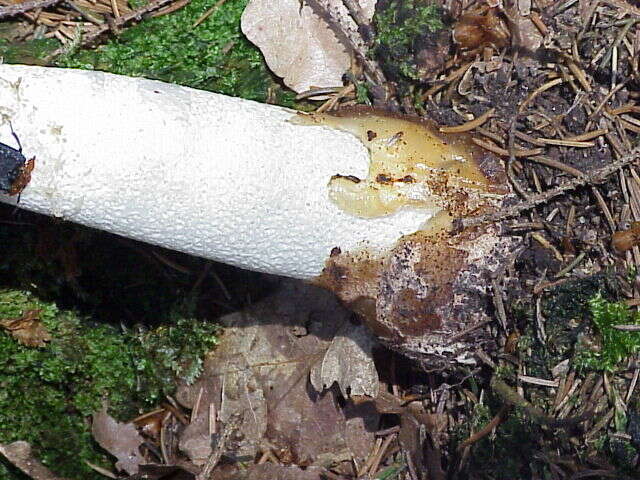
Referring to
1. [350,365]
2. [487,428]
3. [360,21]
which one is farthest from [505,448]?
[360,21]

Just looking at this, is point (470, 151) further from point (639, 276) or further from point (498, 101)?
point (639, 276)

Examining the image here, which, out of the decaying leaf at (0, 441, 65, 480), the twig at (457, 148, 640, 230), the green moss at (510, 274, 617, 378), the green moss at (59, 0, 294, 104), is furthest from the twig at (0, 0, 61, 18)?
the green moss at (510, 274, 617, 378)

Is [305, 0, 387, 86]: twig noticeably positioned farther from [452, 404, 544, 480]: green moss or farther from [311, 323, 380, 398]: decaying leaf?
[452, 404, 544, 480]: green moss

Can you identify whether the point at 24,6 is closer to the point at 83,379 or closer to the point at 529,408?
the point at 83,379

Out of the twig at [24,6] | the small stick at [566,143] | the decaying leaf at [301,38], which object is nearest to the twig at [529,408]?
the small stick at [566,143]

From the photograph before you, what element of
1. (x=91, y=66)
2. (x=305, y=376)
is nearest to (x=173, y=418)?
(x=305, y=376)

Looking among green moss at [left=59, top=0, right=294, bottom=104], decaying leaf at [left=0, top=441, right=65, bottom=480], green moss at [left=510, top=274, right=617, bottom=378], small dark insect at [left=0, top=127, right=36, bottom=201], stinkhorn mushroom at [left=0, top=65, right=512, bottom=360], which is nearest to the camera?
small dark insect at [left=0, top=127, right=36, bottom=201]

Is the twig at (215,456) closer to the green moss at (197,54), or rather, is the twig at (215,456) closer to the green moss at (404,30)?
the green moss at (197,54)
